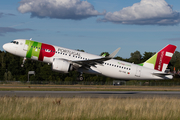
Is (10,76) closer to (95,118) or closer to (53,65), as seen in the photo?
(53,65)

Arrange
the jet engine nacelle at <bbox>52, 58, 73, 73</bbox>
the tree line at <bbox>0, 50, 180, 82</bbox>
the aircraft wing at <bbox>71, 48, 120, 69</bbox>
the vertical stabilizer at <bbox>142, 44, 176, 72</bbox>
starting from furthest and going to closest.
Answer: the tree line at <bbox>0, 50, 180, 82</bbox> → the vertical stabilizer at <bbox>142, 44, 176, 72</bbox> → the aircraft wing at <bbox>71, 48, 120, 69</bbox> → the jet engine nacelle at <bbox>52, 58, 73, 73</bbox>

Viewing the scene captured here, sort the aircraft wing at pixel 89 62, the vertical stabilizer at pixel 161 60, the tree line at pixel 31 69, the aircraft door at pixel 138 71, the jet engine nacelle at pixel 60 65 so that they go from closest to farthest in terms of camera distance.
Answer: the jet engine nacelle at pixel 60 65 → the aircraft wing at pixel 89 62 → the aircraft door at pixel 138 71 → the vertical stabilizer at pixel 161 60 → the tree line at pixel 31 69

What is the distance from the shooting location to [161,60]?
46.2 metres

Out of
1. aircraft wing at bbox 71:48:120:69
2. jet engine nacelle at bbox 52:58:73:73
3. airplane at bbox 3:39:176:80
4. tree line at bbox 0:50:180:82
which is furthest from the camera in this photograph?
tree line at bbox 0:50:180:82

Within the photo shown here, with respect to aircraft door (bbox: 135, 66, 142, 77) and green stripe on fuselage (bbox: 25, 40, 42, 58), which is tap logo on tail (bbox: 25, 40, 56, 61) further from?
aircraft door (bbox: 135, 66, 142, 77)

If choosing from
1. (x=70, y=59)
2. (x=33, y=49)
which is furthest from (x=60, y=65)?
(x=33, y=49)

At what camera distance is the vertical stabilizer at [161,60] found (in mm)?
45750

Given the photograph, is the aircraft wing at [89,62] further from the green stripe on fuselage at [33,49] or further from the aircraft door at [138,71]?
the aircraft door at [138,71]

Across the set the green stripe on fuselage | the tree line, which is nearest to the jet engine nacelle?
the green stripe on fuselage

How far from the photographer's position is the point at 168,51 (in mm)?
46812

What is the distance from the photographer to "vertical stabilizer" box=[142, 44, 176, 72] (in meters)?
45.8

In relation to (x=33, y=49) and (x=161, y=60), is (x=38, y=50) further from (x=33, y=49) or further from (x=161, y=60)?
(x=161, y=60)

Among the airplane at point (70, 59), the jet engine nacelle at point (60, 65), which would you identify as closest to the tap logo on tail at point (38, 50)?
the airplane at point (70, 59)

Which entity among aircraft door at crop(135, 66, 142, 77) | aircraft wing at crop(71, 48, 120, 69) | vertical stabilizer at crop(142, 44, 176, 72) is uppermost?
vertical stabilizer at crop(142, 44, 176, 72)
